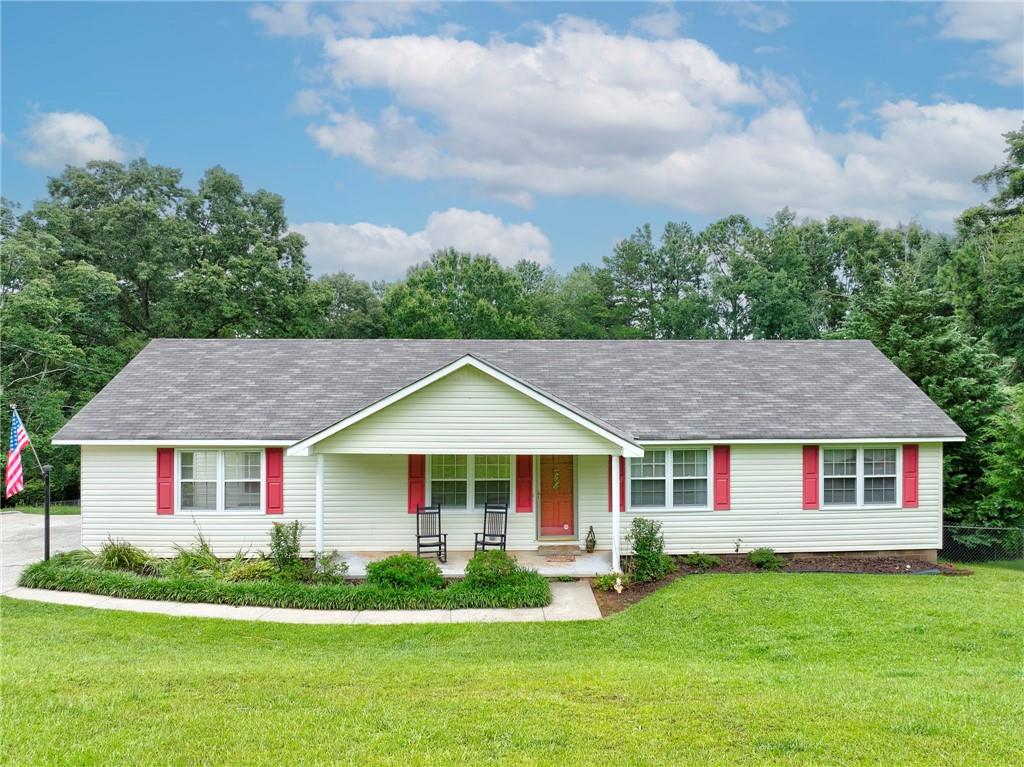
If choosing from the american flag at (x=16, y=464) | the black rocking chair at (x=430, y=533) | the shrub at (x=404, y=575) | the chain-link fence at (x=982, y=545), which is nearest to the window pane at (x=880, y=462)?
the chain-link fence at (x=982, y=545)

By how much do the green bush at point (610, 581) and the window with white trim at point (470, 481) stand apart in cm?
316

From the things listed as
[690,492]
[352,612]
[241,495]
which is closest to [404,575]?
[352,612]

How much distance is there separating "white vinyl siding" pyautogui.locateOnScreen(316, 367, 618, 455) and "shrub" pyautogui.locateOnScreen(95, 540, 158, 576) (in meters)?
4.07

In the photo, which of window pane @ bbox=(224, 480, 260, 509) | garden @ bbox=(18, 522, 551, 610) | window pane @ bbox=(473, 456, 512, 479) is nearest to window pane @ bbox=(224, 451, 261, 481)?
window pane @ bbox=(224, 480, 260, 509)

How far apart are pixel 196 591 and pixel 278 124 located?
18.2 meters

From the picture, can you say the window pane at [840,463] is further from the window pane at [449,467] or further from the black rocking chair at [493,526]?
the window pane at [449,467]

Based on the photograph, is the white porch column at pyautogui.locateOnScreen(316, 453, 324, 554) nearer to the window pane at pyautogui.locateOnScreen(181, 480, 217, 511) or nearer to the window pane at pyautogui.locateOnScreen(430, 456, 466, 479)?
the window pane at pyautogui.locateOnScreen(430, 456, 466, 479)

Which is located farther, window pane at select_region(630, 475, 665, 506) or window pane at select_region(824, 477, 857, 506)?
window pane at select_region(824, 477, 857, 506)

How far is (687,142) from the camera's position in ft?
86.1

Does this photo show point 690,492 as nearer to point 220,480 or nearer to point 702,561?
point 702,561

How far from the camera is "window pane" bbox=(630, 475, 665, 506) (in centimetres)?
1448

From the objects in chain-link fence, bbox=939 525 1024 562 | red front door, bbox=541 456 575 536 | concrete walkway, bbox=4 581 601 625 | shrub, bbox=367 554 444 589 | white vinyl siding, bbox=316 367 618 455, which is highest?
white vinyl siding, bbox=316 367 618 455

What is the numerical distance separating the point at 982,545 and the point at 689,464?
7.92 meters

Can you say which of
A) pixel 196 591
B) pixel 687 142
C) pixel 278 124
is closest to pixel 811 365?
pixel 687 142
